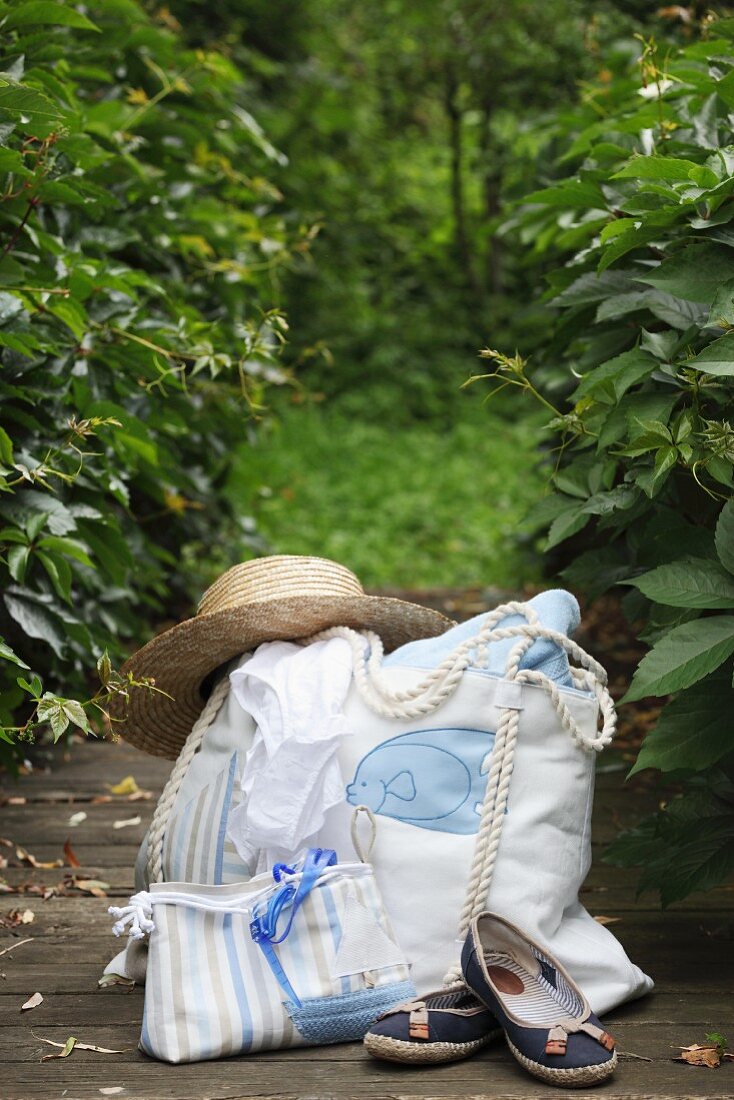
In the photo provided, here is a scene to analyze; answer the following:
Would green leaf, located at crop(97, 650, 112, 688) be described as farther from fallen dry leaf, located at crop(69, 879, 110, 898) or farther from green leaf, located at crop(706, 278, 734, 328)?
green leaf, located at crop(706, 278, 734, 328)

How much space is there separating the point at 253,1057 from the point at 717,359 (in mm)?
1357

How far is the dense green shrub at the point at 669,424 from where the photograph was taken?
2.02 m

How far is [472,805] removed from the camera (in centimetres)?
207

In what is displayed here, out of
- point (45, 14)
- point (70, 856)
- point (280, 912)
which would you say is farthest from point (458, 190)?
point (280, 912)

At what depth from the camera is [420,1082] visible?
70.1 inches

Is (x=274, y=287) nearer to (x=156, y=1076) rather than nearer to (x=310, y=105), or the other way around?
(x=156, y=1076)

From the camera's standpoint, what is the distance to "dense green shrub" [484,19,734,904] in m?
2.02

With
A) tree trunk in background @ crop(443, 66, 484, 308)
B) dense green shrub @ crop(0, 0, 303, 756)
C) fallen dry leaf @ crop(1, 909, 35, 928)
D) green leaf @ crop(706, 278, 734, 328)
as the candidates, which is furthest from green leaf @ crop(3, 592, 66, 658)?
tree trunk in background @ crop(443, 66, 484, 308)

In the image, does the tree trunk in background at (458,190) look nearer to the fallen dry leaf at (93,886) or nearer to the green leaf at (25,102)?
the green leaf at (25,102)

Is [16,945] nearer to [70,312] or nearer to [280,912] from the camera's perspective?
[280,912]

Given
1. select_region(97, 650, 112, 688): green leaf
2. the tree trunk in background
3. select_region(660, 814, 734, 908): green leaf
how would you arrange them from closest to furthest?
select_region(97, 650, 112, 688): green leaf, select_region(660, 814, 734, 908): green leaf, the tree trunk in background

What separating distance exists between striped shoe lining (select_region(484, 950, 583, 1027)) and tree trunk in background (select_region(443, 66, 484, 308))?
9764mm

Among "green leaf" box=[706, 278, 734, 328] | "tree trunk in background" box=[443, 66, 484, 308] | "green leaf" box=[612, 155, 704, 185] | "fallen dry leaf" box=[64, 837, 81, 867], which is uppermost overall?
"green leaf" box=[612, 155, 704, 185]

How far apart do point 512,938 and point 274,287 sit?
3225 millimetres
